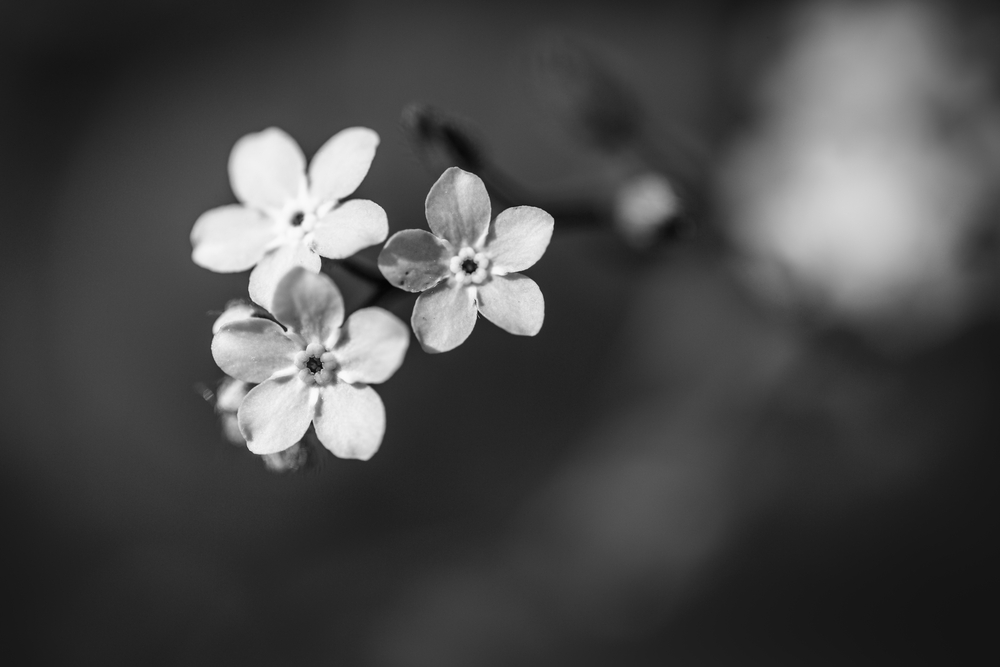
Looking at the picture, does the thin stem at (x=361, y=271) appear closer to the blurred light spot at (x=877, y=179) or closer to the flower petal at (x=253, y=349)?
the flower petal at (x=253, y=349)

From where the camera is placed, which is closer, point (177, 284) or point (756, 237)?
point (756, 237)

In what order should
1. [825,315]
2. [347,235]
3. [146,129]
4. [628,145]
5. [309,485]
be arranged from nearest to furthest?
[347,235], [628,145], [825,315], [309,485], [146,129]

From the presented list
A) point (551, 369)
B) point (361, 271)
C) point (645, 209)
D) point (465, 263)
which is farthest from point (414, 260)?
point (551, 369)

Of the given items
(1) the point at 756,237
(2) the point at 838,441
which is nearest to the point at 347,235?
(1) the point at 756,237

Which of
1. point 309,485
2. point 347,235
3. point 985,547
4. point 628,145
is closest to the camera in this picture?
point 347,235

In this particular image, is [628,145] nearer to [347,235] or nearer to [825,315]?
[825,315]

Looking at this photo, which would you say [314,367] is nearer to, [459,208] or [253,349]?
[253,349]


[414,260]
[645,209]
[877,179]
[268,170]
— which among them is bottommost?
[414,260]
